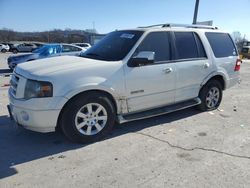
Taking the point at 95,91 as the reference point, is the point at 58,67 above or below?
above

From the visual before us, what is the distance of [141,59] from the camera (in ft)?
15.0

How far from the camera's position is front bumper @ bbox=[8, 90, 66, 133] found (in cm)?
393

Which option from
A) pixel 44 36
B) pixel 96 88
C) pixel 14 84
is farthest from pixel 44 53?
pixel 44 36

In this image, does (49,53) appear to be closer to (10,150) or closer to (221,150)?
(10,150)

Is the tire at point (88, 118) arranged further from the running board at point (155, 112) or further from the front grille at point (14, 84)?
the front grille at point (14, 84)

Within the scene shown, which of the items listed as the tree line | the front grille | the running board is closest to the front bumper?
the front grille

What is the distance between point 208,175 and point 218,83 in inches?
130

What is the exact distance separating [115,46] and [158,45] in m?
0.81

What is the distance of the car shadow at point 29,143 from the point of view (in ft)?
12.5

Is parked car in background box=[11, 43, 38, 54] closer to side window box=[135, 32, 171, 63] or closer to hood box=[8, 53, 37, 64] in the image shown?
hood box=[8, 53, 37, 64]

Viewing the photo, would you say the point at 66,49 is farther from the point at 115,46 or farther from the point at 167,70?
the point at 167,70

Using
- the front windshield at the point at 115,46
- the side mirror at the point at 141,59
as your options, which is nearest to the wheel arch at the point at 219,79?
the side mirror at the point at 141,59

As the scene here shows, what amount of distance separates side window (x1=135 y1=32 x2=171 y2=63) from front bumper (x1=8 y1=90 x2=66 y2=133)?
1833 millimetres

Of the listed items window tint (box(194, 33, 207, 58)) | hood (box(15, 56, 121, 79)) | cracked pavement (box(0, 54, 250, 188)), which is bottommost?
cracked pavement (box(0, 54, 250, 188))
